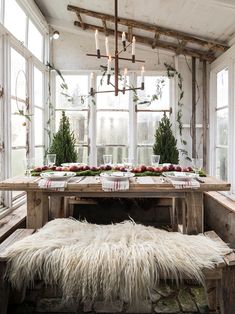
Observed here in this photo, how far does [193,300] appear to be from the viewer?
2006 millimetres

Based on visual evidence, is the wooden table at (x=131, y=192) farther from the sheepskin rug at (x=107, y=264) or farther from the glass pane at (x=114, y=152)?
the glass pane at (x=114, y=152)

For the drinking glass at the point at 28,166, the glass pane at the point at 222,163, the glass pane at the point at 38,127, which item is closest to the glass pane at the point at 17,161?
the drinking glass at the point at 28,166

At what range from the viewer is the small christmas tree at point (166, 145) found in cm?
408

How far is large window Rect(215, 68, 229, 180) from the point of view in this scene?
3.68 metres

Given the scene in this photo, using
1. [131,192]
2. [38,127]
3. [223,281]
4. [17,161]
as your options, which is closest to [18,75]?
[17,161]

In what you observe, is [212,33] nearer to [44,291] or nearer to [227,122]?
[227,122]

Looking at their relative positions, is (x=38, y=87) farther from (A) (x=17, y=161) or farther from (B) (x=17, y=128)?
(A) (x=17, y=161)

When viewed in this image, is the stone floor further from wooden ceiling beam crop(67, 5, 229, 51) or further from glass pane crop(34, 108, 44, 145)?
wooden ceiling beam crop(67, 5, 229, 51)

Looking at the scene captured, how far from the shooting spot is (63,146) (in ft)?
13.0

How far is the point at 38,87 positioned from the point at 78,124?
32.1 inches

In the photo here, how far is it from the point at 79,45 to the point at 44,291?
3505 millimetres

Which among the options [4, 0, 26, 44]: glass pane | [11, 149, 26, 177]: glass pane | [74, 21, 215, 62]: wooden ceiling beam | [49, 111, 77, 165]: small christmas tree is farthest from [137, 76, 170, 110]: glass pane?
[11, 149, 26, 177]: glass pane

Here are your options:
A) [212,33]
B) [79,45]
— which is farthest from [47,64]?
[212,33]

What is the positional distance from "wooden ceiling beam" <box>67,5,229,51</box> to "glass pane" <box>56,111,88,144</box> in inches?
55.4
